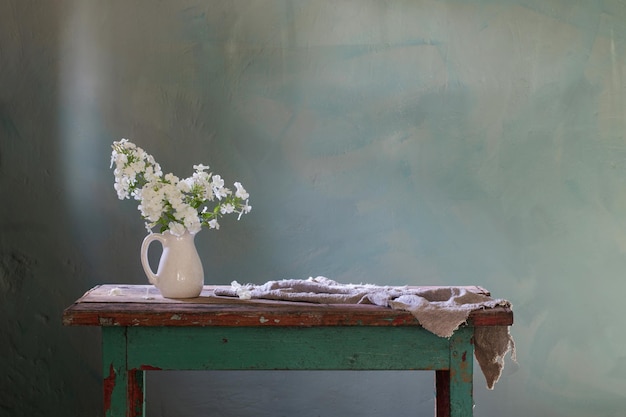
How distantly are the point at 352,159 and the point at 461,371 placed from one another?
1.44 metres

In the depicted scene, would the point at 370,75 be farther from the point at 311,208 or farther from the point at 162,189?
the point at 162,189

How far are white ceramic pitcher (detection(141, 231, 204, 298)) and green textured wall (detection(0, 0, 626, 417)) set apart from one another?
1048mm

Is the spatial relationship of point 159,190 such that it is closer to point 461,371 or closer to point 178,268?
point 178,268

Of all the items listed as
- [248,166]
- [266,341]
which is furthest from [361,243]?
[266,341]

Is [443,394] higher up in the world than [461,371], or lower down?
lower down

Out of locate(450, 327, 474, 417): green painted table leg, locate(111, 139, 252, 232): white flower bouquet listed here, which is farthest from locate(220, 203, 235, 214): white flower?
locate(450, 327, 474, 417): green painted table leg

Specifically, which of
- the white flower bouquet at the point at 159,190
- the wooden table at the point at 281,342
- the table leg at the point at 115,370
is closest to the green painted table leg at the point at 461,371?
the wooden table at the point at 281,342

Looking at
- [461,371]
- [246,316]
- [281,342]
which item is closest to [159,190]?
[246,316]

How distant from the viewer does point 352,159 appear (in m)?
3.51

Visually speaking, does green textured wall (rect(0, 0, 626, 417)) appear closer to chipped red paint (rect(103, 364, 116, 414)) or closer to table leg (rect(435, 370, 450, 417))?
table leg (rect(435, 370, 450, 417))

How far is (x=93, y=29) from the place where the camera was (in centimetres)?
345

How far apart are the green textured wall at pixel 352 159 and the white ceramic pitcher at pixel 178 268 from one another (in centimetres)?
105

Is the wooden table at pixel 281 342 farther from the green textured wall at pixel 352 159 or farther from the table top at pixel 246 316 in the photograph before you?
the green textured wall at pixel 352 159

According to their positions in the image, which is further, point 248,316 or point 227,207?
point 227,207
